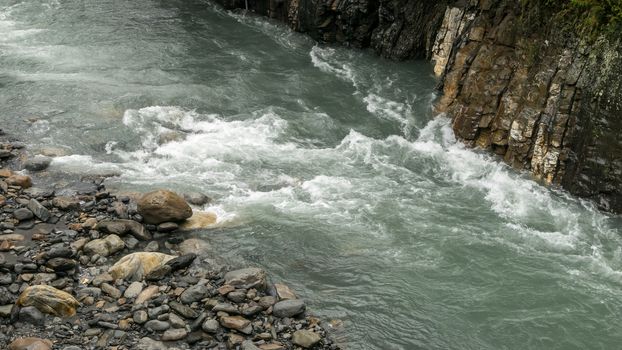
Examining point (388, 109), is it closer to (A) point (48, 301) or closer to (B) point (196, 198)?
(B) point (196, 198)

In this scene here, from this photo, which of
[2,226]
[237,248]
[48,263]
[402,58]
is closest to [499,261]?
[237,248]

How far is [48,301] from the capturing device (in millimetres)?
8852

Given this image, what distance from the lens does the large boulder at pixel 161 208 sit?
1139 cm

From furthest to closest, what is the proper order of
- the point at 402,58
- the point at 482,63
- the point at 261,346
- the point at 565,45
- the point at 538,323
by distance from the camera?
the point at 402,58
the point at 482,63
the point at 565,45
the point at 538,323
the point at 261,346

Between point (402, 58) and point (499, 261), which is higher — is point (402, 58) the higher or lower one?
the higher one

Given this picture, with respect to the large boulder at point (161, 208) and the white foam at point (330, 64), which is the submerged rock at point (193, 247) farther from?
the white foam at point (330, 64)

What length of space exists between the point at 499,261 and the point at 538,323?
66.4 inches

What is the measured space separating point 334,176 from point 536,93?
200 inches

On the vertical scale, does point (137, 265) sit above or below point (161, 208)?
below

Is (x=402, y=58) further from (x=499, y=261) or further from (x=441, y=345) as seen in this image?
(x=441, y=345)

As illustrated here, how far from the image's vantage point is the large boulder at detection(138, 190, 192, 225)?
11391 mm

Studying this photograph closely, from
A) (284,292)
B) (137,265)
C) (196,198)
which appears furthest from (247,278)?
(196,198)

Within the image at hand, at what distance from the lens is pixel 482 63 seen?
1580 centimetres

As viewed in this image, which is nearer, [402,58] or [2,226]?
[2,226]
